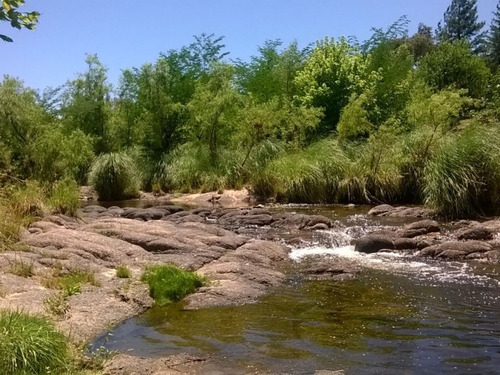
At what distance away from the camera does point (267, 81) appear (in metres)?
36.6

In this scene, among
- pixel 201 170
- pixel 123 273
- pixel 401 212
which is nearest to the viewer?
pixel 123 273

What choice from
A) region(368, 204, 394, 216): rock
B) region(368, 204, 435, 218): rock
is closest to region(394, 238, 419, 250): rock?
region(368, 204, 435, 218): rock

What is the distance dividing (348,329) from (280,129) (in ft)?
76.0

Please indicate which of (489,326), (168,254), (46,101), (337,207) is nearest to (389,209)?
(337,207)

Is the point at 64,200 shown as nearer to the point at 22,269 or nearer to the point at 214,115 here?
the point at 22,269

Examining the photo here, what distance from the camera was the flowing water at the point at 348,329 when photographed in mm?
6461

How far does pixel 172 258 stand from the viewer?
11562 mm

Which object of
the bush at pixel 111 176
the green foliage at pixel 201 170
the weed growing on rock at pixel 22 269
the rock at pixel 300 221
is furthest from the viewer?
the green foliage at pixel 201 170

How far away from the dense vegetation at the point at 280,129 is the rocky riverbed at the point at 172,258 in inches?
175

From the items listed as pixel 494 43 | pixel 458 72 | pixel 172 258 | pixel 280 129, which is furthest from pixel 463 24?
pixel 172 258

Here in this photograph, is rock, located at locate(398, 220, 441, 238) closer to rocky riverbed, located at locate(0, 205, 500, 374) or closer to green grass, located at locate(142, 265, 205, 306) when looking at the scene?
rocky riverbed, located at locate(0, 205, 500, 374)

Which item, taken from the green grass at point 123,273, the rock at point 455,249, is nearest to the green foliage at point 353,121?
the rock at point 455,249

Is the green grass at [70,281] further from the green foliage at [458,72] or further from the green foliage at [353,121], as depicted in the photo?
the green foliage at [458,72]

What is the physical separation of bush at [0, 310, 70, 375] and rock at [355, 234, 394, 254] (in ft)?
29.5
